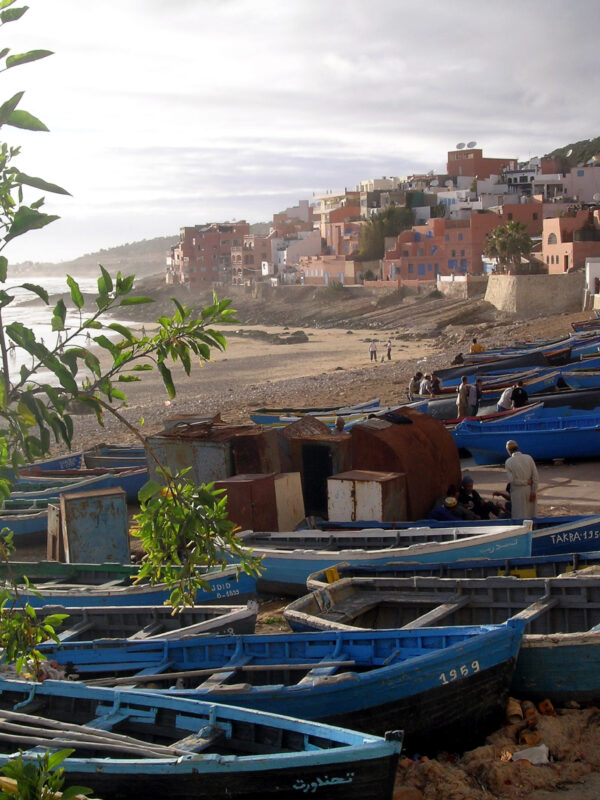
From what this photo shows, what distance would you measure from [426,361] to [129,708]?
1286 inches

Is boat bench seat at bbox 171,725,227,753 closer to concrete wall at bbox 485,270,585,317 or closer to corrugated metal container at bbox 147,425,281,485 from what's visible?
corrugated metal container at bbox 147,425,281,485

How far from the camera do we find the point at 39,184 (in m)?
3.21

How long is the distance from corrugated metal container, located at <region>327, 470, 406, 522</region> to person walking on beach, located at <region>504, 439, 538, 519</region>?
1567mm

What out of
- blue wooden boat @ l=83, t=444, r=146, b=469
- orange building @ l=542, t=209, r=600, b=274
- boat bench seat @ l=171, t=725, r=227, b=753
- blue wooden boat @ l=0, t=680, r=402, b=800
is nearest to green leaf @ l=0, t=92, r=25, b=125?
blue wooden boat @ l=0, t=680, r=402, b=800

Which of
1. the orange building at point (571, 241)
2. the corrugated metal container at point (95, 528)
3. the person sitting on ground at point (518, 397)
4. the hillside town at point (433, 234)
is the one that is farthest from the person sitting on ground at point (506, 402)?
the orange building at point (571, 241)

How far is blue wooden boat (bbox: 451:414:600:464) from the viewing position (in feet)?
55.8

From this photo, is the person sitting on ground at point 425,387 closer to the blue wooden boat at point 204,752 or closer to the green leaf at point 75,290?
the blue wooden boat at point 204,752

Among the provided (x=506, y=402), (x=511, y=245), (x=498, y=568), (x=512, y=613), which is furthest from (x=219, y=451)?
(x=511, y=245)

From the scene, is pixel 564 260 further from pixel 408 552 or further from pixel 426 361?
pixel 408 552

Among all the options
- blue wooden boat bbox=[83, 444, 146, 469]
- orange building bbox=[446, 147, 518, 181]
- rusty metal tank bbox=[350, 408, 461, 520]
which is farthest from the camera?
orange building bbox=[446, 147, 518, 181]

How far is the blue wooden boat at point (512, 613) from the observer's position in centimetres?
763

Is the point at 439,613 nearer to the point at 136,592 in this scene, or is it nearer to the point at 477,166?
the point at 136,592

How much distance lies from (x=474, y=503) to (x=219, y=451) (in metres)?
3.94

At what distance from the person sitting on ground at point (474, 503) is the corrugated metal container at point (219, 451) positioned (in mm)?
2960
